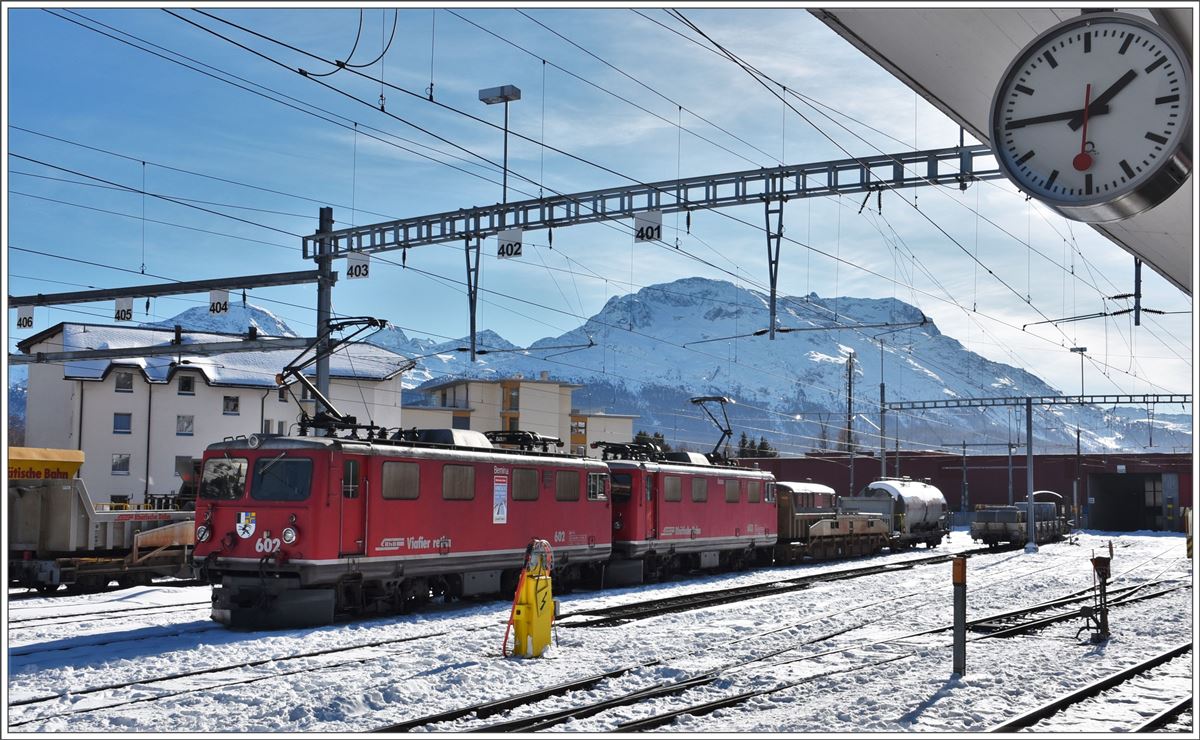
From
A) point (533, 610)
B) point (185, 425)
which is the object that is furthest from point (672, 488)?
point (185, 425)

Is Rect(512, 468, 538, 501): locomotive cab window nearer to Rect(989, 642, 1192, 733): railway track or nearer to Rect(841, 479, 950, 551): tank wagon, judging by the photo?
Rect(989, 642, 1192, 733): railway track

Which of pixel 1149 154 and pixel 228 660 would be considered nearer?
pixel 1149 154

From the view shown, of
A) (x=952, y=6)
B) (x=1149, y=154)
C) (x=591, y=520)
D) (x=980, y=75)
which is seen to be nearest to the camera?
(x=1149, y=154)

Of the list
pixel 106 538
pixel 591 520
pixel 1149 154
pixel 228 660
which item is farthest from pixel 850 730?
pixel 106 538

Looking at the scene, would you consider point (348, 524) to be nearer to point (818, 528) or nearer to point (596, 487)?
point (596, 487)

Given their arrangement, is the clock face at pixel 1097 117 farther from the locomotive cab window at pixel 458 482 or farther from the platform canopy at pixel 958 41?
the locomotive cab window at pixel 458 482

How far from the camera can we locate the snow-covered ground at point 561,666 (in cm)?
1021

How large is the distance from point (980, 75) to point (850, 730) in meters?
5.78

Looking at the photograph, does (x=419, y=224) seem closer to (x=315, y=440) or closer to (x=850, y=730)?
(x=315, y=440)

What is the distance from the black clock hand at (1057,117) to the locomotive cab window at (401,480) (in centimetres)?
1291

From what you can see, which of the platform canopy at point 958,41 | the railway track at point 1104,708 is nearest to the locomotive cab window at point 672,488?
the railway track at point 1104,708

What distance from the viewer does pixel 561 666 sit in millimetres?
13164

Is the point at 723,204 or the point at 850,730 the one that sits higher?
the point at 723,204

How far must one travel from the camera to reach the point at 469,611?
62.8ft
